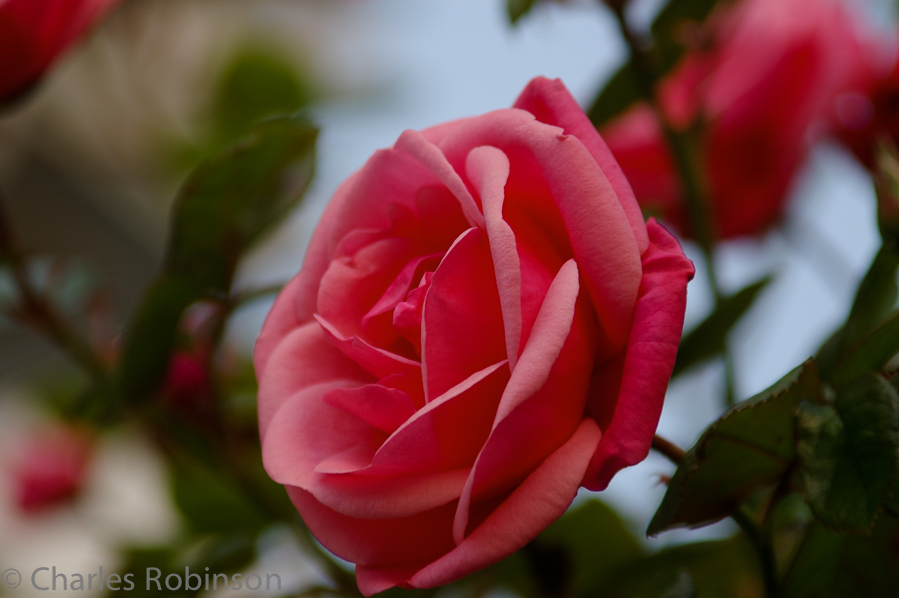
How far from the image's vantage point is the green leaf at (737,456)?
0.61 ft

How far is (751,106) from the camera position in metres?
0.41

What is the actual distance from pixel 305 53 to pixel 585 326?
1.09 metres

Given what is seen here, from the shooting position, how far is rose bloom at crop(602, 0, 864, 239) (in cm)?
41

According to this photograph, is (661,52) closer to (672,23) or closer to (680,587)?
(672,23)

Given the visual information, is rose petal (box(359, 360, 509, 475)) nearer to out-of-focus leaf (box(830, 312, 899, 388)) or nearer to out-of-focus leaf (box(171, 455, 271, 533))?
out-of-focus leaf (box(830, 312, 899, 388))

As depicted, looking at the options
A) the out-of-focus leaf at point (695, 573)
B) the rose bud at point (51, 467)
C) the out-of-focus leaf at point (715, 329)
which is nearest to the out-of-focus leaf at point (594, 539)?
the out-of-focus leaf at point (695, 573)

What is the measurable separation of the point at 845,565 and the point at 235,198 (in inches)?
10.6

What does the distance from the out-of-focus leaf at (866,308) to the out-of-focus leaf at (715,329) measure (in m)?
0.03

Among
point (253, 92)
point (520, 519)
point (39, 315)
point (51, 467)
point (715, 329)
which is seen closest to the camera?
point (520, 519)

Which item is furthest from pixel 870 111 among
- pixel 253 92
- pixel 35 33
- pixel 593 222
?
pixel 253 92

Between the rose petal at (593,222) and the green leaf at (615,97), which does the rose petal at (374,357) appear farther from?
the green leaf at (615,97)

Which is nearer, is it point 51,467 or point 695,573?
point 695,573

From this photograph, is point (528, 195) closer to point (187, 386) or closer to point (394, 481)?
point (394, 481)

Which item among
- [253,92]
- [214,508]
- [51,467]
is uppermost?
[253,92]
